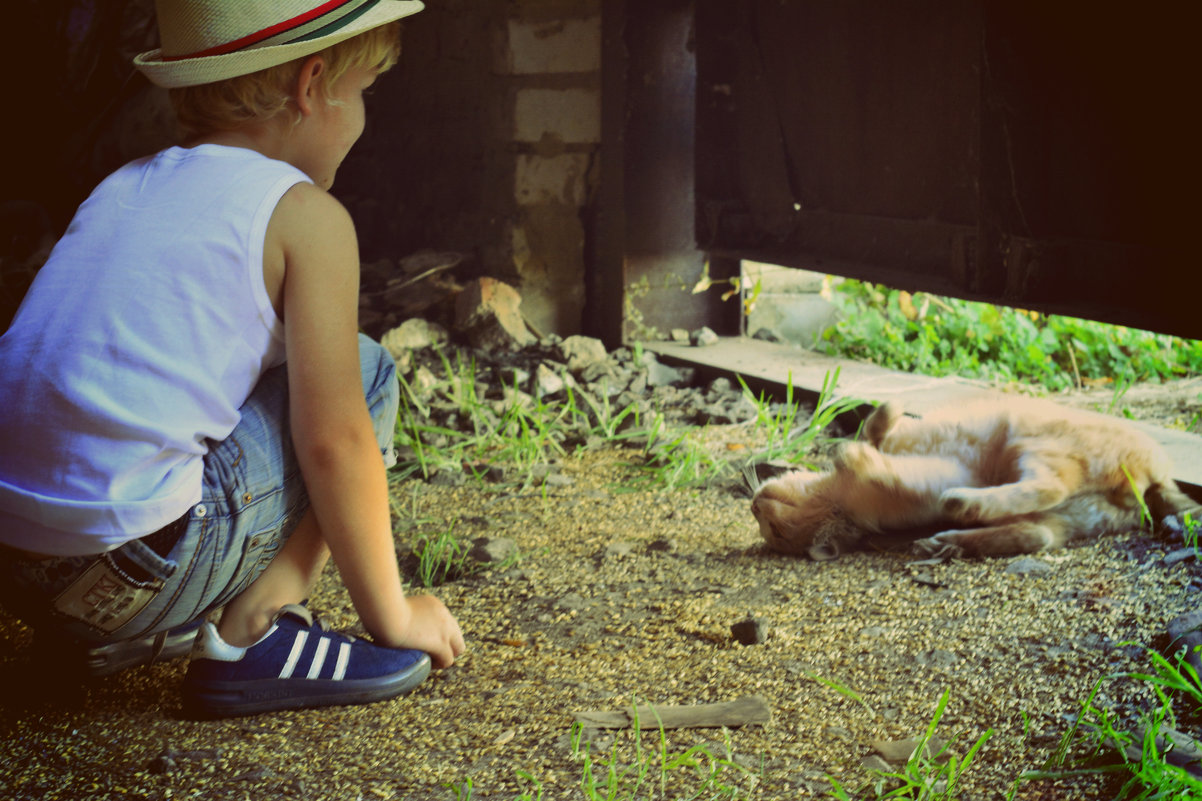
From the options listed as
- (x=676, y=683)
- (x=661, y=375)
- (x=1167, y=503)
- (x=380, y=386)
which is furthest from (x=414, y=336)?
(x=1167, y=503)

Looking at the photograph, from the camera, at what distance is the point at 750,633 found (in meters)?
2.03

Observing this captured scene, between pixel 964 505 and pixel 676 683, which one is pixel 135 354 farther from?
pixel 964 505

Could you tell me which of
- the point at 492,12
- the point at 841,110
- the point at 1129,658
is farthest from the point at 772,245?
the point at 1129,658

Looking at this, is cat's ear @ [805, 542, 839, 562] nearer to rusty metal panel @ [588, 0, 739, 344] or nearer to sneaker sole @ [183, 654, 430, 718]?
sneaker sole @ [183, 654, 430, 718]

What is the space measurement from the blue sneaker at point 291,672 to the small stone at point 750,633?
24.2 inches

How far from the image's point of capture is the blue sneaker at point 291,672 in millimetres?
1735

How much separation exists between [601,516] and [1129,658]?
140cm

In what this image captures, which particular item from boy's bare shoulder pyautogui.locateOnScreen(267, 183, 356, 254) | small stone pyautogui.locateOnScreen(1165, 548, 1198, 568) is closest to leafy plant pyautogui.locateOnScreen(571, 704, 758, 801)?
boy's bare shoulder pyautogui.locateOnScreen(267, 183, 356, 254)

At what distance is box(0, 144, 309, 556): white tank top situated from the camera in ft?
4.96

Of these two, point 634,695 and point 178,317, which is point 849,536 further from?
point 178,317

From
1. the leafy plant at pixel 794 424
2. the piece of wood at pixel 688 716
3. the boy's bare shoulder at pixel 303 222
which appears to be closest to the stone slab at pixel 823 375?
the leafy plant at pixel 794 424

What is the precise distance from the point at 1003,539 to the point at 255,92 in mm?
1827

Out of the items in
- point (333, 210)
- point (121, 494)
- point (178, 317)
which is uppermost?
point (333, 210)

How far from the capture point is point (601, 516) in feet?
9.55
